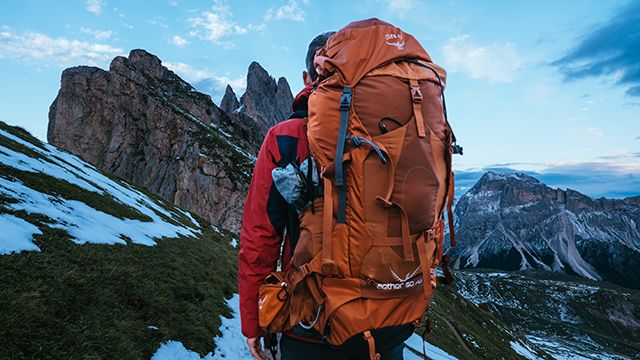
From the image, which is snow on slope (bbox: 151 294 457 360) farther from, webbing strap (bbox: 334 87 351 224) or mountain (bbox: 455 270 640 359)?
mountain (bbox: 455 270 640 359)

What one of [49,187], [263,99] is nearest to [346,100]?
[49,187]

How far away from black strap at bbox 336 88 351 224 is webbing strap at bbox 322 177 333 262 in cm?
8

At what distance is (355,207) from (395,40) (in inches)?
68.3

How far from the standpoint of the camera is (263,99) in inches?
7028

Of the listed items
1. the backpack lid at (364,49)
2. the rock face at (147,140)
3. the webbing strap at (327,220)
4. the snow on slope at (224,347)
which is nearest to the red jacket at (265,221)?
the webbing strap at (327,220)

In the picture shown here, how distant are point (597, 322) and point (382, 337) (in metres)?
251

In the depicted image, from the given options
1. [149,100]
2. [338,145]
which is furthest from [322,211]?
[149,100]

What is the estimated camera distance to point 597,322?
184 meters

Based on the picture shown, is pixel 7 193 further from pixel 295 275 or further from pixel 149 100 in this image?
pixel 149 100

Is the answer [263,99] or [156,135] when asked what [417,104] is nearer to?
[156,135]

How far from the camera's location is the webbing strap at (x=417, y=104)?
117 inches

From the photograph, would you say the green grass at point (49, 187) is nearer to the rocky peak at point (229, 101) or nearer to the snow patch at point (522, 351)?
the snow patch at point (522, 351)

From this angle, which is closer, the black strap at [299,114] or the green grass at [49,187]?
A: the black strap at [299,114]

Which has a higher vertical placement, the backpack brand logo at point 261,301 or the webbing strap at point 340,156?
the webbing strap at point 340,156
